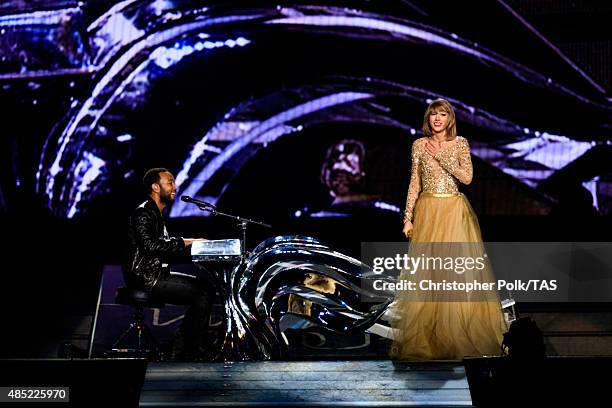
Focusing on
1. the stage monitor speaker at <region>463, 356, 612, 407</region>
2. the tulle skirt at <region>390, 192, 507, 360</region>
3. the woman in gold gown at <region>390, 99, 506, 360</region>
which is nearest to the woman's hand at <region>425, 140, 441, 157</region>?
the woman in gold gown at <region>390, 99, 506, 360</region>

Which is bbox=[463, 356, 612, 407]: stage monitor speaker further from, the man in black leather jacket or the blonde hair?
the man in black leather jacket

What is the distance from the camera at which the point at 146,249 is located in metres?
5.79

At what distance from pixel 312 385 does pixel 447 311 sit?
0.95m

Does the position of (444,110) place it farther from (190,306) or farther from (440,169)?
(190,306)

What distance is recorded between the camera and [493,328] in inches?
204

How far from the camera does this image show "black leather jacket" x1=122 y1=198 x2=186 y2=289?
5785 mm

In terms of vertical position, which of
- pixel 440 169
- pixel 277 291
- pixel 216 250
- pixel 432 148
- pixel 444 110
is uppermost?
pixel 444 110

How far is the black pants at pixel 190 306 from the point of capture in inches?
225

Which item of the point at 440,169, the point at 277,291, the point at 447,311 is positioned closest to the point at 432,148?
the point at 440,169

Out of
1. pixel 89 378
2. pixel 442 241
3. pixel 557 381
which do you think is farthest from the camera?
pixel 442 241

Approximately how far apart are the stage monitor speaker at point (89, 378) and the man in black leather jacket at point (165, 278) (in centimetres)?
100

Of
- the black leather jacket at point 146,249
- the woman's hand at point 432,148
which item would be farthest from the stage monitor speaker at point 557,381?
the black leather jacket at point 146,249

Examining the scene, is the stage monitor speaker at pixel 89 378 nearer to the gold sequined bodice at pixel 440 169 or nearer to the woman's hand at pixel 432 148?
the gold sequined bodice at pixel 440 169

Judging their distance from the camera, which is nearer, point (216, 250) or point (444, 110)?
point (444, 110)
